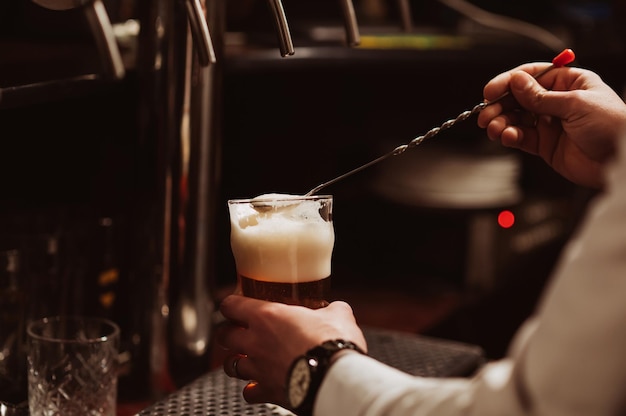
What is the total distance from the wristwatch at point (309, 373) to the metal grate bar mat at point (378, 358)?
393 mm

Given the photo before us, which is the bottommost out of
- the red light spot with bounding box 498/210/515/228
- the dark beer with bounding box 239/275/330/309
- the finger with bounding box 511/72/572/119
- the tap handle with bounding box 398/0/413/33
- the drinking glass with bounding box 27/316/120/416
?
the red light spot with bounding box 498/210/515/228

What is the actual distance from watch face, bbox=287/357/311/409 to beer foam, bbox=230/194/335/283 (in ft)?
0.62

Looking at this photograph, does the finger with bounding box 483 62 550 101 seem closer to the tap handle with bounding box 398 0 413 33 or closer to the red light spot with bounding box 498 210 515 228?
the tap handle with bounding box 398 0 413 33

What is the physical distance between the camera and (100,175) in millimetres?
2123

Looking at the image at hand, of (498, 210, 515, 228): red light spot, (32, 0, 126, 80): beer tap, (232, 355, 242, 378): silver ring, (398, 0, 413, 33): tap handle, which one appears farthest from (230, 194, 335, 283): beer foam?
(498, 210, 515, 228): red light spot

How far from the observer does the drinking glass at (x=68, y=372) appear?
4.36ft

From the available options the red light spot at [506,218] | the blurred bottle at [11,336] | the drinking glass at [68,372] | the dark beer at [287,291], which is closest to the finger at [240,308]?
the dark beer at [287,291]

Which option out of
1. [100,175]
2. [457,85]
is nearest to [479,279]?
[457,85]

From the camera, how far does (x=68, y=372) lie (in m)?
1.34

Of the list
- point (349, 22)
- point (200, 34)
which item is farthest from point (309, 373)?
point (349, 22)

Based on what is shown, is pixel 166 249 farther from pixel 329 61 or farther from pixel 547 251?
pixel 547 251

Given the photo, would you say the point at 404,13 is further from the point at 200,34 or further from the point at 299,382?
the point at 299,382

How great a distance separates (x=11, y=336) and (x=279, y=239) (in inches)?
20.5

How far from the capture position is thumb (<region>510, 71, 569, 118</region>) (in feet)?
4.79
